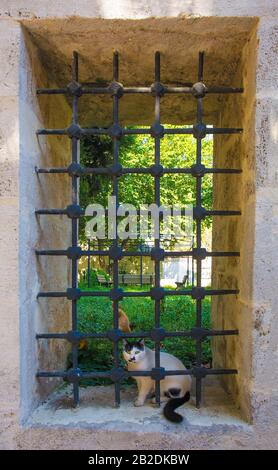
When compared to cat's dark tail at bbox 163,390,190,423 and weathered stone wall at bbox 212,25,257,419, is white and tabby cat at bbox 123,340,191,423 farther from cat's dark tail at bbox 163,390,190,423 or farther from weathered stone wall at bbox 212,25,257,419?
weathered stone wall at bbox 212,25,257,419

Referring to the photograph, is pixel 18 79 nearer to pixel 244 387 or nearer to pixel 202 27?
pixel 202 27

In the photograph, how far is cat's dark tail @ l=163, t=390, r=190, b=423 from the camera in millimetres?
1701

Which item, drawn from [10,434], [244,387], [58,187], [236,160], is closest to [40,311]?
[10,434]

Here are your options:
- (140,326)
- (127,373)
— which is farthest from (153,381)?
(140,326)

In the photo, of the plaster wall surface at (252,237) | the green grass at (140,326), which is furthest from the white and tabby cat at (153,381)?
the green grass at (140,326)

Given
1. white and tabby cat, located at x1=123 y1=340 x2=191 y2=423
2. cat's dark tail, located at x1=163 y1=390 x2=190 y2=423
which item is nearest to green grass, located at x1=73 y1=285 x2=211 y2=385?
white and tabby cat, located at x1=123 y1=340 x2=191 y2=423

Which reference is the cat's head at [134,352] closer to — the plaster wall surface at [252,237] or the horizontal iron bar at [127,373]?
the horizontal iron bar at [127,373]

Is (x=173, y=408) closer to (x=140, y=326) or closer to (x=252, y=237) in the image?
(x=252, y=237)

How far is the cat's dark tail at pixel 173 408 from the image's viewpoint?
1701 millimetres

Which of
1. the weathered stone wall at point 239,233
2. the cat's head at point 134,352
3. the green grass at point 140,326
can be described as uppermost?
the weathered stone wall at point 239,233

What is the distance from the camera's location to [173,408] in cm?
177

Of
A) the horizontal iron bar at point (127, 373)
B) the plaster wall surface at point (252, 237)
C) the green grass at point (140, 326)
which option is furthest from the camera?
the green grass at point (140, 326)

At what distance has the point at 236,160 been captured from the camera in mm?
2098

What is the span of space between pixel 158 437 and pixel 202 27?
1767 millimetres
